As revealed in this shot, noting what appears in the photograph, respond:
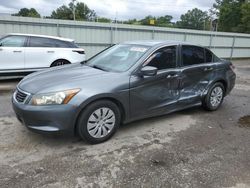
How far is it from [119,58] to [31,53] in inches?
174

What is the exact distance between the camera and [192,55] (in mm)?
4652

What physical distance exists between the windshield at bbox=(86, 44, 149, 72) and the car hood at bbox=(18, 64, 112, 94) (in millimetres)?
256

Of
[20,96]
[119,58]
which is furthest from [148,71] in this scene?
[20,96]

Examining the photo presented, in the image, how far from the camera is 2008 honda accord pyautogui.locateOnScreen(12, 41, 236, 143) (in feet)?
10.3

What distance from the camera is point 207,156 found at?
129 inches

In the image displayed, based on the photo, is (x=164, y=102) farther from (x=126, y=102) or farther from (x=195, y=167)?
(x=195, y=167)

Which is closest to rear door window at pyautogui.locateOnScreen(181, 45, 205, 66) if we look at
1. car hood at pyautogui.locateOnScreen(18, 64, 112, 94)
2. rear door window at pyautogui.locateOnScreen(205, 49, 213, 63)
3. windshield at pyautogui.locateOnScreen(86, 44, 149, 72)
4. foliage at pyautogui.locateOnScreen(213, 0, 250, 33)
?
rear door window at pyautogui.locateOnScreen(205, 49, 213, 63)

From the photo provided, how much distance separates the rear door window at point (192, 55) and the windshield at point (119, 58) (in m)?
0.85

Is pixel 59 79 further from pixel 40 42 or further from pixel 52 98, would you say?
pixel 40 42

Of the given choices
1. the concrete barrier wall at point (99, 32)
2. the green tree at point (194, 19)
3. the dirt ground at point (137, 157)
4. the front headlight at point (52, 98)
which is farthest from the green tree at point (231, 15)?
the green tree at point (194, 19)

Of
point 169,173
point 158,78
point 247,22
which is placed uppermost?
point 247,22

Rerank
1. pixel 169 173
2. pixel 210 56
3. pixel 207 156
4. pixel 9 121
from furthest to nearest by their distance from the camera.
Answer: pixel 210 56 < pixel 9 121 < pixel 207 156 < pixel 169 173

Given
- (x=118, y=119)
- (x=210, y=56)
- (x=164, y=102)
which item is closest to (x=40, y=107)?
(x=118, y=119)

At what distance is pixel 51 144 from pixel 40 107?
0.67m
